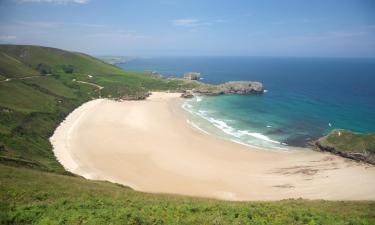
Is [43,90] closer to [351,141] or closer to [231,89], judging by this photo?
[231,89]

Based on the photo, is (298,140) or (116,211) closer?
(116,211)

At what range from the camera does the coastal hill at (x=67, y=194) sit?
21375mm

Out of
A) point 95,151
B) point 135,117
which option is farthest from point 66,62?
point 95,151

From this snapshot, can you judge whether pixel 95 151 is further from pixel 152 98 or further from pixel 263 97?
pixel 263 97

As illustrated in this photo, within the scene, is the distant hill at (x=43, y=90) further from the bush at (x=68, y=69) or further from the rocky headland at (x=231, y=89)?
the rocky headland at (x=231, y=89)

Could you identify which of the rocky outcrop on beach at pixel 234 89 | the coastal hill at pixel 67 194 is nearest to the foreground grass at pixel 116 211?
the coastal hill at pixel 67 194

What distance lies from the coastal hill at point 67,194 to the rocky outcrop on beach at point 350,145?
3378 centimetres

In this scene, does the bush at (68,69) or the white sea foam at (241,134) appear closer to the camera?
the white sea foam at (241,134)

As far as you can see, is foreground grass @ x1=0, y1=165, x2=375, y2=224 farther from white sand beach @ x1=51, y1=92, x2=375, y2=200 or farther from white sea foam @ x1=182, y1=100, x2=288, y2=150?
white sea foam @ x1=182, y1=100, x2=288, y2=150

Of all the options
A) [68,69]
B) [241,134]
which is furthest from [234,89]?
[68,69]

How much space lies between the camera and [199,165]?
61156mm

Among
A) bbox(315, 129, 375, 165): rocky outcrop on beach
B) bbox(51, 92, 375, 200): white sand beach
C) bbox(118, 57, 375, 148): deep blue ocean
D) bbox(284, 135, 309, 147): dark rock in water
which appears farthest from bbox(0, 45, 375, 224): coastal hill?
bbox(118, 57, 375, 148): deep blue ocean

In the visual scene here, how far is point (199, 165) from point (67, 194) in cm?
3436

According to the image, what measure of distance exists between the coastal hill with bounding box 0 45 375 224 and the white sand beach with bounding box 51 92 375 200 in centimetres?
830
